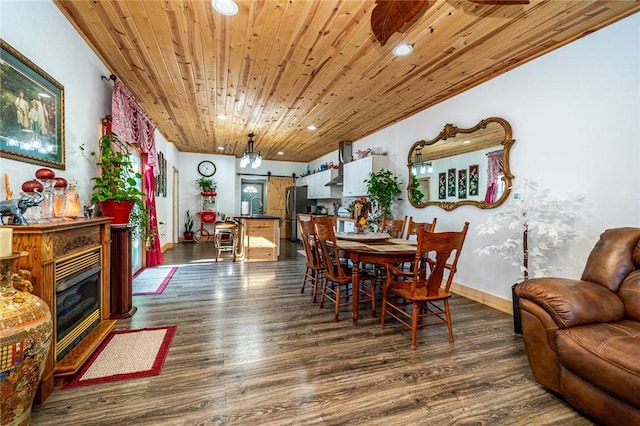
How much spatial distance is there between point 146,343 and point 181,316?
1.79 feet

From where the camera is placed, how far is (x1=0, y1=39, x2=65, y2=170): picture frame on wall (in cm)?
151

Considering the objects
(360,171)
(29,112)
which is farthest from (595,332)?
(360,171)

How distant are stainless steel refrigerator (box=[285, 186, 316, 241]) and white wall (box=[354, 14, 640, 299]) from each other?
17.6ft

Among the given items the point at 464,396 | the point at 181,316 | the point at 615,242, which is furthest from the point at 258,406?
the point at 615,242

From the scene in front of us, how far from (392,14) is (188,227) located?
751 cm

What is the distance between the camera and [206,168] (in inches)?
316

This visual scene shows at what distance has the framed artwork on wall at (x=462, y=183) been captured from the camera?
3.50 metres

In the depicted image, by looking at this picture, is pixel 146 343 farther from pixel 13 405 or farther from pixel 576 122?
pixel 576 122

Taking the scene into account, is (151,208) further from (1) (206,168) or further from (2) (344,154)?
(2) (344,154)

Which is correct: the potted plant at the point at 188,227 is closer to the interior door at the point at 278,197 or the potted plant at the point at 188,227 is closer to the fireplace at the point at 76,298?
the interior door at the point at 278,197

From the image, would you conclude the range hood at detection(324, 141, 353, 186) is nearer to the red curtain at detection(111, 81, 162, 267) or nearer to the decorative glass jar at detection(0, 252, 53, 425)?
the red curtain at detection(111, 81, 162, 267)

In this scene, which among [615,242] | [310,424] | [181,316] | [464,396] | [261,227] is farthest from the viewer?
[261,227]

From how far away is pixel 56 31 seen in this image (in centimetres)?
202

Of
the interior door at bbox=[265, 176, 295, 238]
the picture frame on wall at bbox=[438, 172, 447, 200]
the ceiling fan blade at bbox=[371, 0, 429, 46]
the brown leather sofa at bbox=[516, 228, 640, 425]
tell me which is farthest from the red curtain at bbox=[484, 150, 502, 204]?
the interior door at bbox=[265, 176, 295, 238]
